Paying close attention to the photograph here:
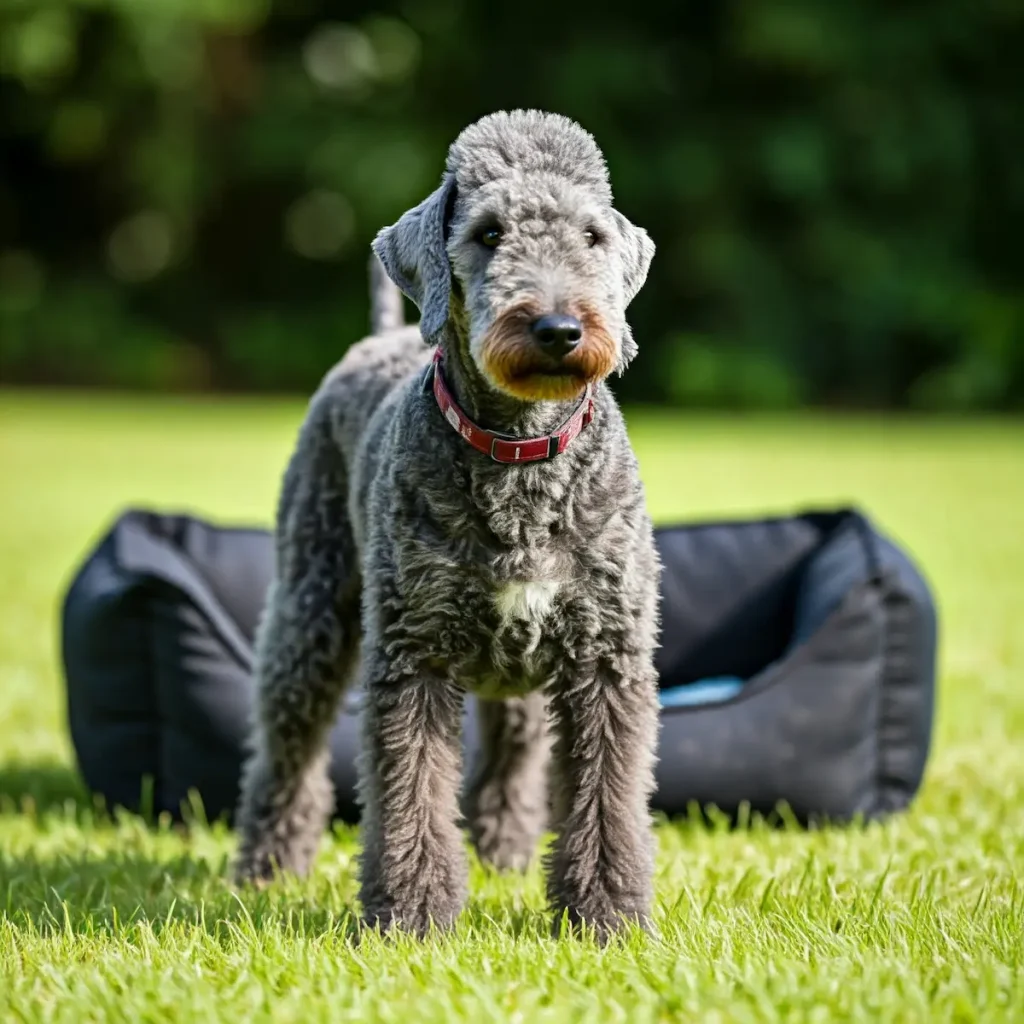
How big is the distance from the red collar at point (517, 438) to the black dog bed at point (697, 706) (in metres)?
1.43

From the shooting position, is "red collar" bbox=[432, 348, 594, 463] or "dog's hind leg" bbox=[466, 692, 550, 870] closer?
"red collar" bbox=[432, 348, 594, 463]

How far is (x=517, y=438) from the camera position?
2.97m

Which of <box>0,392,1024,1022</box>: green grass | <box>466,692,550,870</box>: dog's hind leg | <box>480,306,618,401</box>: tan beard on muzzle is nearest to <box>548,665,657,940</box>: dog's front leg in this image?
<box>0,392,1024,1022</box>: green grass

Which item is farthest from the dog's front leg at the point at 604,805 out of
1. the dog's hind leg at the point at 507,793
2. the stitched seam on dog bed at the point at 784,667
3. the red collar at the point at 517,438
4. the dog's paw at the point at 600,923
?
the stitched seam on dog bed at the point at 784,667

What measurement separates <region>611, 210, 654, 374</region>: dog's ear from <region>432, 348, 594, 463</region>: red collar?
120mm

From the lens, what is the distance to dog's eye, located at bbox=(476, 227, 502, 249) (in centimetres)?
288

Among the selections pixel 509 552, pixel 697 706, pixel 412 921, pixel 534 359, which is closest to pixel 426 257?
pixel 534 359

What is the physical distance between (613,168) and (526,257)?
1683 centimetres

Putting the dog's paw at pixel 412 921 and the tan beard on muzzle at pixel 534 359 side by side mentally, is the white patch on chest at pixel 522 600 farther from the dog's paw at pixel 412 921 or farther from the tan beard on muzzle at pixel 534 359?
the dog's paw at pixel 412 921

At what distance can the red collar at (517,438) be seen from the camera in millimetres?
2930

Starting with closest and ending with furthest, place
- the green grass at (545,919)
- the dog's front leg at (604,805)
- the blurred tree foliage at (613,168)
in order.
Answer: the green grass at (545,919) < the dog's front leg at (604,805) < the blurred tree foliage at (613,168)

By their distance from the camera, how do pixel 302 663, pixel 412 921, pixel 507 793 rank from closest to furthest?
pixel 412 921
pixel 302 663
pixel 507 793

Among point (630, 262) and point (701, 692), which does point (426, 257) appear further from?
point (701, 692)

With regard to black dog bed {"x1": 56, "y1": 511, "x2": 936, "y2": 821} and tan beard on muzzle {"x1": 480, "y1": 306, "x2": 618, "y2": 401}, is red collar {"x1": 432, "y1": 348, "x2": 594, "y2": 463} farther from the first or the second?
black dog bed {"x1": 56, "y1": 511, "x2": 936, "y2": 821}
